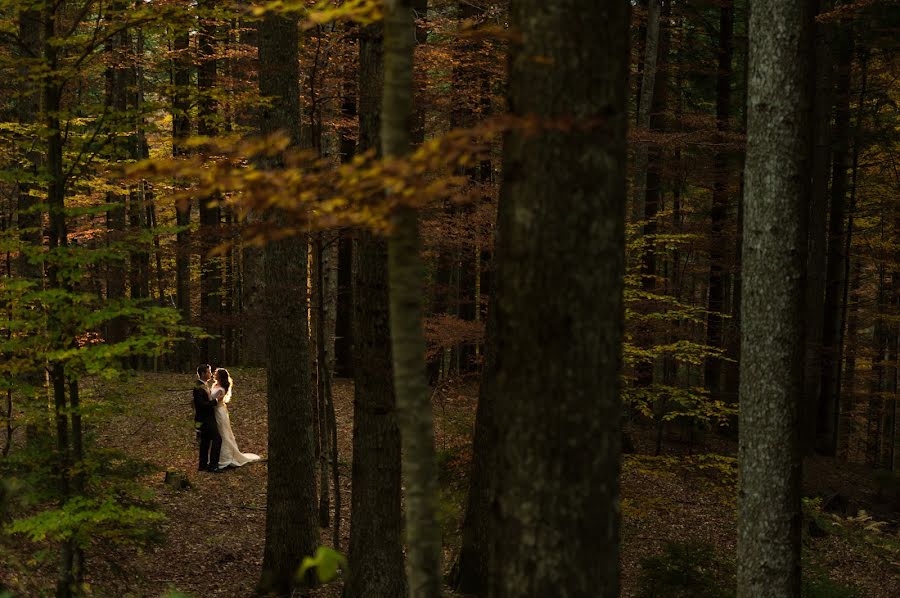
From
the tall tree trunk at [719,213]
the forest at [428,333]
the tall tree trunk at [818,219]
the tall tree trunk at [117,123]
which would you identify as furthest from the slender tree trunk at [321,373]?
the tall tree trunk at [818,219]

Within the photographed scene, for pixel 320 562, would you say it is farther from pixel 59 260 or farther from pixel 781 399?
pixel 59 260

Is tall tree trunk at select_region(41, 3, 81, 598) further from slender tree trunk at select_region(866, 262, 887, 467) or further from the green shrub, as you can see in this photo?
slender tree trunk at select_region(866, 262, 887, 467)

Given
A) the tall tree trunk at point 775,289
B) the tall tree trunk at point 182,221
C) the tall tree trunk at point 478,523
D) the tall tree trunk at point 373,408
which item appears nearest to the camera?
the tall tree trunk at point 775,289

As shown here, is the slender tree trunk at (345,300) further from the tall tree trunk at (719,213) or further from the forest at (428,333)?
the tall tree trunk at (719,213)

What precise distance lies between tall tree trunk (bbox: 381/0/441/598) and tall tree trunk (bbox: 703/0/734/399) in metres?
15.0

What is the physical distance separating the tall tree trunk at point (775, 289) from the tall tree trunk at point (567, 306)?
345cm

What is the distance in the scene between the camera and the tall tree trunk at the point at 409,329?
9.04 feet

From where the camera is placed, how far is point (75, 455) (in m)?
6.10

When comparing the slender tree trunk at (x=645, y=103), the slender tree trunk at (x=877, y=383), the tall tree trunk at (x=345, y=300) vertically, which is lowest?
the slender tree trunk at (x=877, y=383)

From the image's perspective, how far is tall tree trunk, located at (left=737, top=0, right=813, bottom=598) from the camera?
540 centimetres

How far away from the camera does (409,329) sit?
2.81 metres

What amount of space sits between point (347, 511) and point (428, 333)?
10.2 feet

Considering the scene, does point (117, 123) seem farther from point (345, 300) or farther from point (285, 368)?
point (345, 300)

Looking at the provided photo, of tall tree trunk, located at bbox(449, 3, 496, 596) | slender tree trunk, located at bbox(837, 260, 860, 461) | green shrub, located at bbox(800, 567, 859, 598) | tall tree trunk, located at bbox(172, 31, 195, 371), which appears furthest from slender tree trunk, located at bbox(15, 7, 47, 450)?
slender tree trunk, located at bbox(837, 260, 860, 461)
